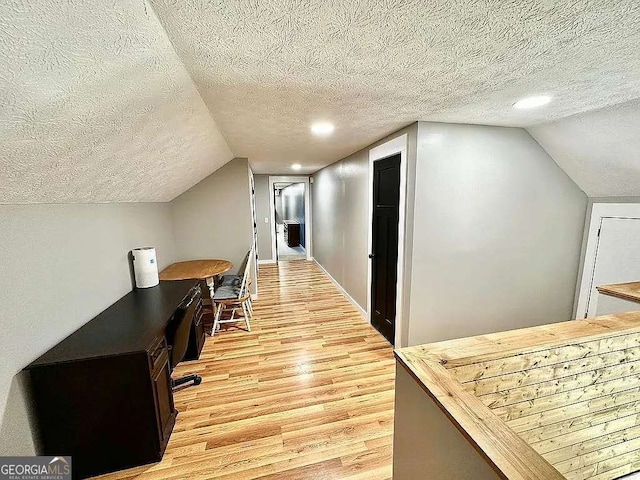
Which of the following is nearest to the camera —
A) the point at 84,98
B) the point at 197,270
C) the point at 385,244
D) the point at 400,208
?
the point at 84,98

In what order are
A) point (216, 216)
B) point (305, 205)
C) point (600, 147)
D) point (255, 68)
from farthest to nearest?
point (305, 205)
point (216, 216)
point (600, 147)
point (255, 68)

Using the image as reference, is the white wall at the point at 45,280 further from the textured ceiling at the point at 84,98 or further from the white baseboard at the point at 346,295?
the white baseboard at the point at 346,295

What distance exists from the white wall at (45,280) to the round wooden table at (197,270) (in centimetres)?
66

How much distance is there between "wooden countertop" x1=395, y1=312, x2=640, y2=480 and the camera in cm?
96

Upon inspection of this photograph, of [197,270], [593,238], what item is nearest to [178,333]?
[197,270]

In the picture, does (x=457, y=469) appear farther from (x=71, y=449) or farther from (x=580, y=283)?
(x=580, y=283)

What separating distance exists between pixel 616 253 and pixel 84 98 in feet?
14.2

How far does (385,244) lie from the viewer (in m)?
2.90

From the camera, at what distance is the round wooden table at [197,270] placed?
2895 millimetres

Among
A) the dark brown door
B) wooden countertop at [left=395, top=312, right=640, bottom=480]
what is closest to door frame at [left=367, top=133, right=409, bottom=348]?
the dark brown door

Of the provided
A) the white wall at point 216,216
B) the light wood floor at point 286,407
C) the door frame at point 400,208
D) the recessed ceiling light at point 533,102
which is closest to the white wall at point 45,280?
the light wood floor at point 286,407

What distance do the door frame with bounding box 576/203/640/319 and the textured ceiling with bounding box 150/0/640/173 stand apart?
52.7 inches

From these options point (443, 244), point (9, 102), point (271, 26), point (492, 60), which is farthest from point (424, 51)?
point (443, 244)

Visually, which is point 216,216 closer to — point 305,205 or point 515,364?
point 305,205
